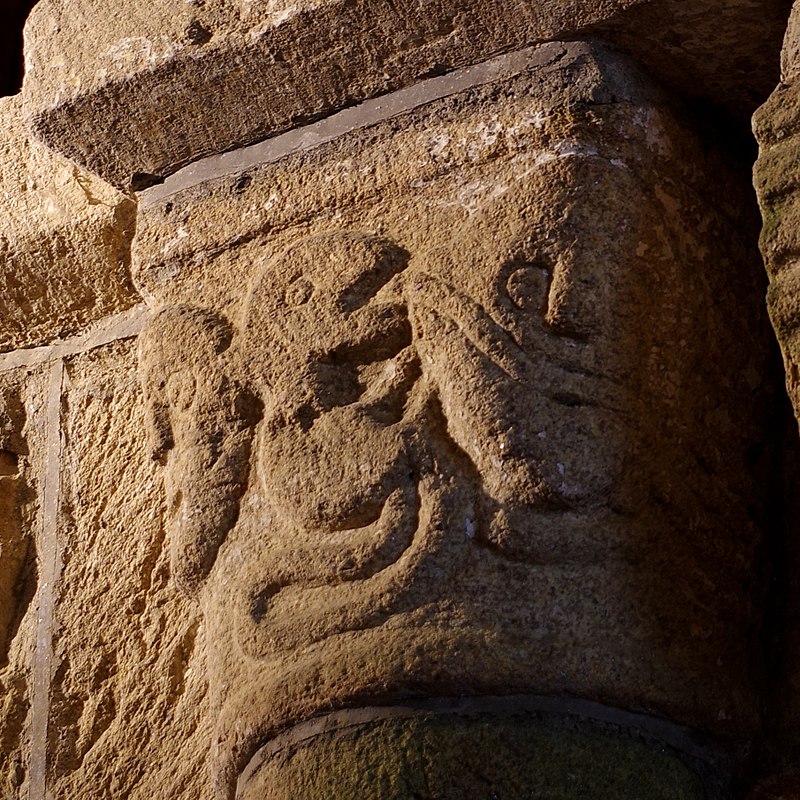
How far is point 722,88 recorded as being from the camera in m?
1.57

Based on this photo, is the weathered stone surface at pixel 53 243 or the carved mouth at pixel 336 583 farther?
the weathered stone surface at pixel 53 243

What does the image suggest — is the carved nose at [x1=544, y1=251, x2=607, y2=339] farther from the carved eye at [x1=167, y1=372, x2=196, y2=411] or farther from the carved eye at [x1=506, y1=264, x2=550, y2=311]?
the carved eye at [x1=167, y1=372, x2=196, y2=411]

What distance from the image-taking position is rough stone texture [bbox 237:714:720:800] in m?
1.27

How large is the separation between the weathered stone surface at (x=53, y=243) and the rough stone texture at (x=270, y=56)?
0.46ft

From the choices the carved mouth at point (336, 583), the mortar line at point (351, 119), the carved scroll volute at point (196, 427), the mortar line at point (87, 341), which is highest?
the mortar line at point (351, 119)

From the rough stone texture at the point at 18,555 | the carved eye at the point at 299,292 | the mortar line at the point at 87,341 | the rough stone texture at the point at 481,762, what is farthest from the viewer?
the mortar line at the point at 87,341

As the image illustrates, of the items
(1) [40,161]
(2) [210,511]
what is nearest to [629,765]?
(2) [210,511]

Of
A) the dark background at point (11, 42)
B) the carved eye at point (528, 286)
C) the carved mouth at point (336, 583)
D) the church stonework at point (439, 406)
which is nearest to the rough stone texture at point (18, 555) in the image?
the church stonework at point (439, 406)

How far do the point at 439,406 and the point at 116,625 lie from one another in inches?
23.2

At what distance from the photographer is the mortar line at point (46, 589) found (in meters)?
1.75

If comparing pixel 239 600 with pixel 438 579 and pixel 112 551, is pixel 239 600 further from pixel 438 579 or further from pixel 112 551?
pixel 112 551

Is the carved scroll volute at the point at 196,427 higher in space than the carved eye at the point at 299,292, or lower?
lower

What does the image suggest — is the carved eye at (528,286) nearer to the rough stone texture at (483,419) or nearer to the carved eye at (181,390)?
the rough stone texture at (483,419)

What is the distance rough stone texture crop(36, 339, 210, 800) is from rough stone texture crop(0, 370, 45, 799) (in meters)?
0.05
